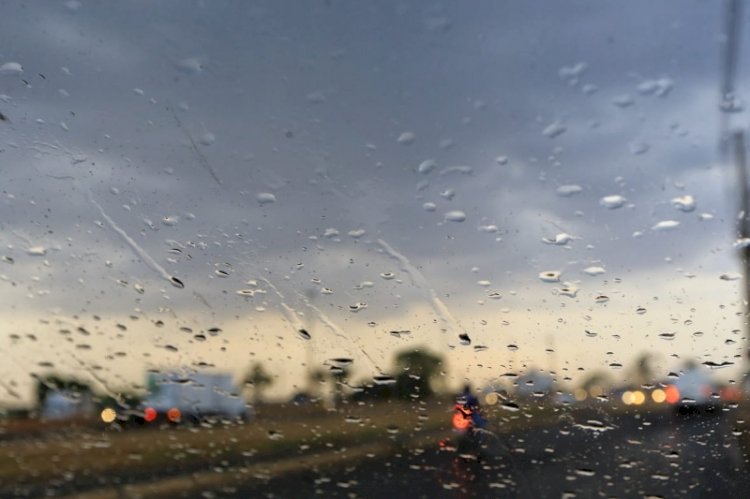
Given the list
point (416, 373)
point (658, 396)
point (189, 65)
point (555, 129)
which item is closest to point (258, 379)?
point (416, 373)

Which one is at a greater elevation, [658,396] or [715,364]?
[715,364]

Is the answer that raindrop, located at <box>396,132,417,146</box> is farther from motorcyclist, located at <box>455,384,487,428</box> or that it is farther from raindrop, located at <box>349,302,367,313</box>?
motorcyclist, located at <box>455,384,487,428</box>

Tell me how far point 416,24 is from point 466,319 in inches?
73.2

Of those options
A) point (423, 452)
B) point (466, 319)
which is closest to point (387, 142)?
point (466, 319)

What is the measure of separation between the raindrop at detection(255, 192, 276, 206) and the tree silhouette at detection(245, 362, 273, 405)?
3.42 feet

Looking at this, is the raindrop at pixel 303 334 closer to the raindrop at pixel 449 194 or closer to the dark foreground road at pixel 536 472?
the dark foreground road at pixel 536 472

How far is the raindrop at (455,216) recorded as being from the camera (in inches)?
253

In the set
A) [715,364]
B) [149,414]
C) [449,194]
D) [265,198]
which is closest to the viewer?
[149,414]

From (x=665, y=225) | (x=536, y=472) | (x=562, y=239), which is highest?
(x=665, y=225)

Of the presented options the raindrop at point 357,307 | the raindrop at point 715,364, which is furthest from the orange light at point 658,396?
the raindrop at point 357,307

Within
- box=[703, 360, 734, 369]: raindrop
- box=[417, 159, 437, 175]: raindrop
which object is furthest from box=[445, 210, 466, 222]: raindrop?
box=[703, 360, 734, 369]: raindrop

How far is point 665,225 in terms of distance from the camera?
643 cm

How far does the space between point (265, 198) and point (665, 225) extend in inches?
102

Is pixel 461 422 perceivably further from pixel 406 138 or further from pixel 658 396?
pixel 406 138
